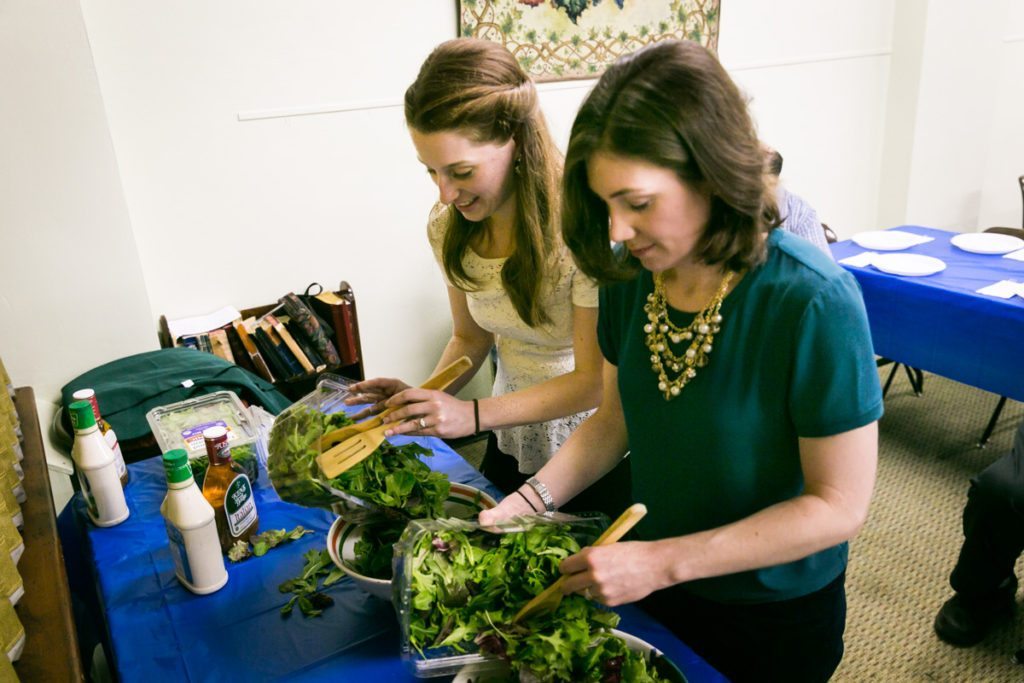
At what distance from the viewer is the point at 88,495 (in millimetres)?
1548

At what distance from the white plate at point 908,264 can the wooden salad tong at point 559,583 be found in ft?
8.25

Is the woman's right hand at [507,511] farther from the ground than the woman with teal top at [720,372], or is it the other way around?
the woman with teal top at [720,372]

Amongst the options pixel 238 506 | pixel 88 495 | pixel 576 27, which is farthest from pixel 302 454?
pixel 576 27

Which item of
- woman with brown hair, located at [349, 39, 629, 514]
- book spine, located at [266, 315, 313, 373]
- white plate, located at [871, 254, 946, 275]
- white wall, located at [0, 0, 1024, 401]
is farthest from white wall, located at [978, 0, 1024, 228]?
woman with brown hair, located at [349, 39, 629, 514]

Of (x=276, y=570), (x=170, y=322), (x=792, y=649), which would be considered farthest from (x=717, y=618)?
(x=170, y=322)

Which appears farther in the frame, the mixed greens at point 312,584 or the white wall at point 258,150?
the white wall at point 258,150

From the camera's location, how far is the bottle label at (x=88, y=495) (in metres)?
1.53

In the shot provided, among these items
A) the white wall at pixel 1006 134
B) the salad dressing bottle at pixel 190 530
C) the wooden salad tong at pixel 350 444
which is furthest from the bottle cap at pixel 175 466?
the white wall at pixel 1006 134

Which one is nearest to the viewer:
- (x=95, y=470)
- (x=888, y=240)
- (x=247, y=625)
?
(x=247, y=625)

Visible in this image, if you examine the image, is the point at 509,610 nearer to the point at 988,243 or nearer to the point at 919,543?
the point at 919,543

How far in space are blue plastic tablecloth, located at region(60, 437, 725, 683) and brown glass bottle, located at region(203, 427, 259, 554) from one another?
0.19ft

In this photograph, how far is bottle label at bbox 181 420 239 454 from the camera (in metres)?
1.61

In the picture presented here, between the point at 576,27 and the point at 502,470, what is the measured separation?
2398 mm

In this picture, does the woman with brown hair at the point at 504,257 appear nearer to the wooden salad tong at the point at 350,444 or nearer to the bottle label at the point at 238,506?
the wooden salad tong at the point at 350,444
